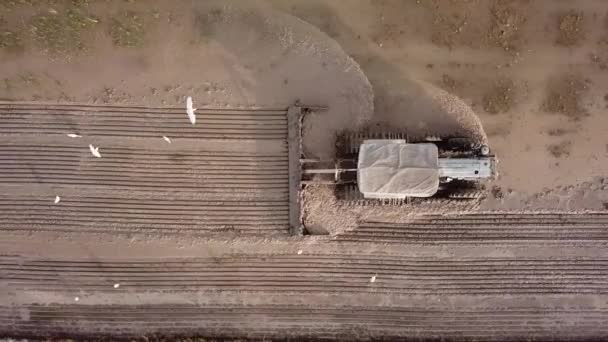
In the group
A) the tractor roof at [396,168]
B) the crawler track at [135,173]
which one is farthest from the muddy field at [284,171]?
the tractor roof at [396,168]

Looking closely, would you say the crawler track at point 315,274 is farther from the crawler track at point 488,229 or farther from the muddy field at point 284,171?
the crawler track at point 488,229

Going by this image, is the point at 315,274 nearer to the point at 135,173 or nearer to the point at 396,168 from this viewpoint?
the point at 396,168

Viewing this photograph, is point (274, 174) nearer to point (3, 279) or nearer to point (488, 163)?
point (488, 163)

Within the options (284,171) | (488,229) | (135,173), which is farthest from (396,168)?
(135,173)

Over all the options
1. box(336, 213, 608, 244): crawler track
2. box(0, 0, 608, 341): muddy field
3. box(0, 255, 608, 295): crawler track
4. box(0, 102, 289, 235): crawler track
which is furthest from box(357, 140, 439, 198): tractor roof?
box(0, 102, 289, 235): crawler track

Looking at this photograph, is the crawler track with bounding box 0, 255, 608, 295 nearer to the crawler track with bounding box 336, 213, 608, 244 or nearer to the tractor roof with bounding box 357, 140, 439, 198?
the crawler track with bounding box 336, 213, 608, 244
